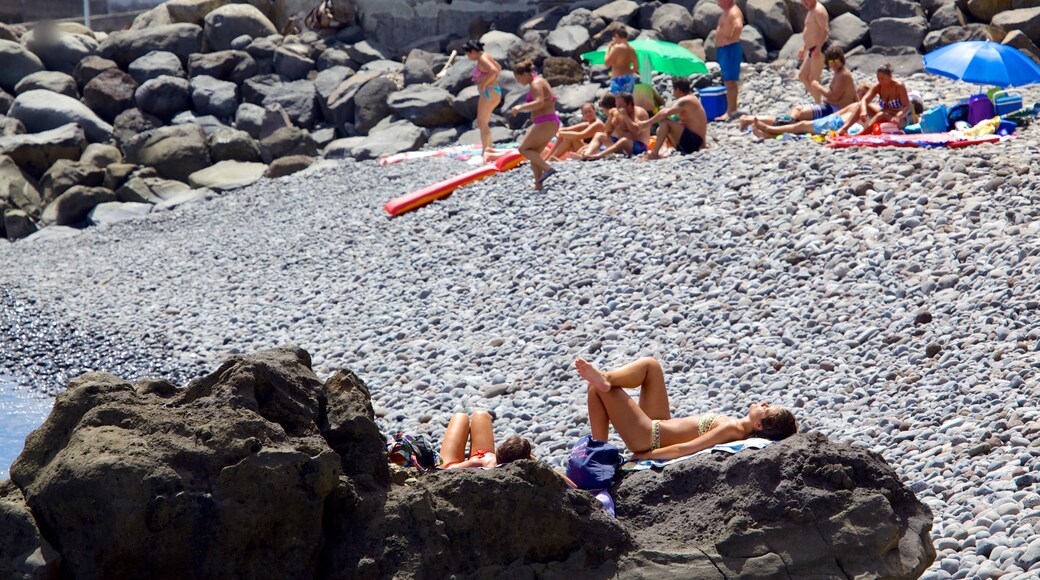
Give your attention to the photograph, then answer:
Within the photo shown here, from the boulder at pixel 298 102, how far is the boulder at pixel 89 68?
2.87 meters

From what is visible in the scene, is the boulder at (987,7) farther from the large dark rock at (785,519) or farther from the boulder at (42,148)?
the large dark rock at (785,519)

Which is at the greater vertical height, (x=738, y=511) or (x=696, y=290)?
(x=738, y=511)

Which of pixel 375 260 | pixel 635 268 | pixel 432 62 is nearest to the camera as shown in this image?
pixel 635 268

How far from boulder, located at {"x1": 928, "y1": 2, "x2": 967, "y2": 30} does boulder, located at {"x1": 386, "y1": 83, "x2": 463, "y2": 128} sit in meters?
7.08

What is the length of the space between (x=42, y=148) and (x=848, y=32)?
1214 cm

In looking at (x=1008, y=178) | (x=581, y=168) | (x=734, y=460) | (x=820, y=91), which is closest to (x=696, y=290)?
(x=1008, y=178)

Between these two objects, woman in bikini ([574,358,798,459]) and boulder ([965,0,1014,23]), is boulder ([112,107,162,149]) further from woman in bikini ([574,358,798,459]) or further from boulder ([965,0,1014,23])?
woman in bikini ([574,358,798,459])

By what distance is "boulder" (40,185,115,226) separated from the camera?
16781 mm

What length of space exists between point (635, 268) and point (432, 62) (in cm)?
1082

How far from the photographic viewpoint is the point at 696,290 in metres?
9.29

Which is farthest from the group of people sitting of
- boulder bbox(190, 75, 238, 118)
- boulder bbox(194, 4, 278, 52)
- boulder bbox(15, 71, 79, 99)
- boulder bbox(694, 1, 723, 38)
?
boulder bbox(194, 4, 278, 52)

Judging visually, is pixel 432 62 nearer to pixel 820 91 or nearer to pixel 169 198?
pixel 169 198

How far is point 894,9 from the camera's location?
57.1ft

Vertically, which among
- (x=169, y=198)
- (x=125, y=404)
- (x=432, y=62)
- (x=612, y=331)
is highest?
(x=125, y=404)
